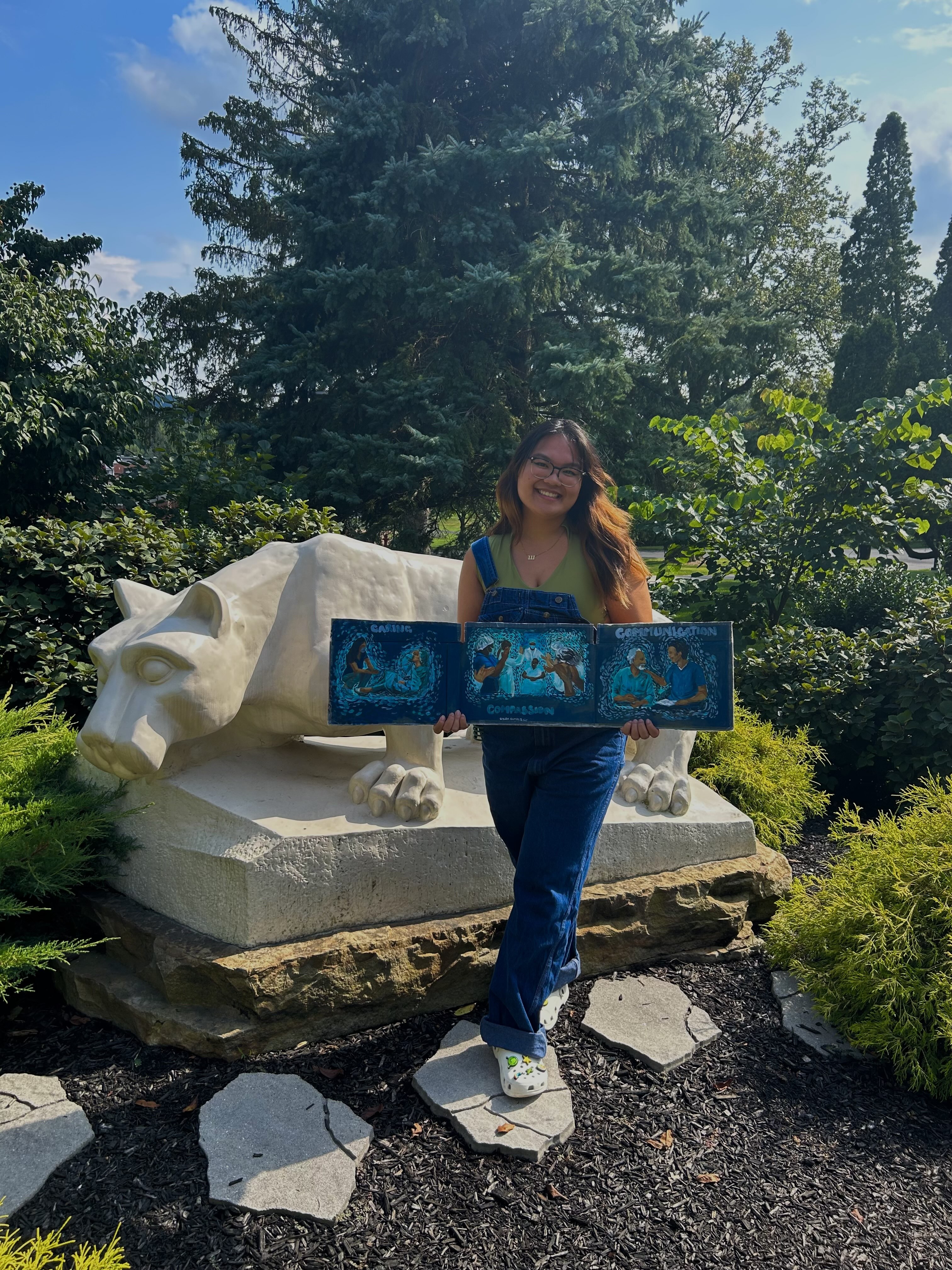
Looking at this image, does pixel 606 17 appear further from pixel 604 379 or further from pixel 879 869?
pixel 879 869

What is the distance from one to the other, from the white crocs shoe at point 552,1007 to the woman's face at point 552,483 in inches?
57.8

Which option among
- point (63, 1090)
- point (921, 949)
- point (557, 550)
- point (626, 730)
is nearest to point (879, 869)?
point (921, 949)

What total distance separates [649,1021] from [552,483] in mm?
Answer: 1897

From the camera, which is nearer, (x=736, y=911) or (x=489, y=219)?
(x=736, y=911)

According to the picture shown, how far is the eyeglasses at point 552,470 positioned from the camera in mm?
2432

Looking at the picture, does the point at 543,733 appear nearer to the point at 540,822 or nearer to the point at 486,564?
the point at 540,822

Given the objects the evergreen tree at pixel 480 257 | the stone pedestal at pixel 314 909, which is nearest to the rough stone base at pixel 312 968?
the stone pedestal at pixel 314 909

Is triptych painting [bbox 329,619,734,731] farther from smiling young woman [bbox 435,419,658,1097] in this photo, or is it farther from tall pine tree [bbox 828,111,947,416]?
tall pine tree [bbox 828,111,947,416]

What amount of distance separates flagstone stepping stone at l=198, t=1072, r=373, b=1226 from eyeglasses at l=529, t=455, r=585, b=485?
1.91 metres

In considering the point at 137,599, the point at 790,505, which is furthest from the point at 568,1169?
the point at 790,505

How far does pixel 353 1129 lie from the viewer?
2.32 metres

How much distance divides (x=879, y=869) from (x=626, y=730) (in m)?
1.48

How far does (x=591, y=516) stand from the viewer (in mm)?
2500

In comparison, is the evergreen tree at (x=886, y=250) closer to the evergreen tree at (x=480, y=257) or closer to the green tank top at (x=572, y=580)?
the evergreen tree at (x=480, y=257)
